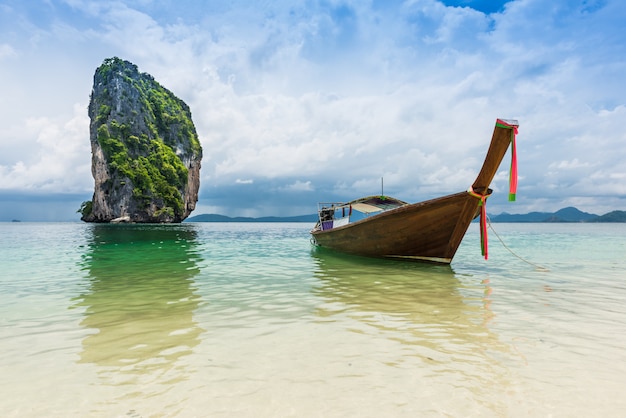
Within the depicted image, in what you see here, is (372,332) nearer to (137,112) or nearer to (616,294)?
Answer: (616,294)

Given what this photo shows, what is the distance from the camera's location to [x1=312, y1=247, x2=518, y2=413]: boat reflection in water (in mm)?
3318

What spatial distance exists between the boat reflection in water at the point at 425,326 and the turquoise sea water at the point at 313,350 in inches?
1.0

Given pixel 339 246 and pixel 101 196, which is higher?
pixel 101 196

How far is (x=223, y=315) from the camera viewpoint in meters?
5.79

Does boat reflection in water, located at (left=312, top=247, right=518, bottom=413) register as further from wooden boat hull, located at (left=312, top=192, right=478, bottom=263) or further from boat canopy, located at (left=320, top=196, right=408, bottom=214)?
boat canopy, located at (left=320, top=196, right=408, bottom=214)

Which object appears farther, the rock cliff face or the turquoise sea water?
the rock cliff face

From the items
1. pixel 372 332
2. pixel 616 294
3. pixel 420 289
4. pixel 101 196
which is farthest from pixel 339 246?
pixel 101 196

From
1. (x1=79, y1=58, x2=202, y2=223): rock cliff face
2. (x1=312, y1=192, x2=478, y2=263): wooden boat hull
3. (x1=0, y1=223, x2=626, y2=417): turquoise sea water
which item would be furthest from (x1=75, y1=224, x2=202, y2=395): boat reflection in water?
(x1=79, y1=58, x2=202, y2=223): rock cliff face

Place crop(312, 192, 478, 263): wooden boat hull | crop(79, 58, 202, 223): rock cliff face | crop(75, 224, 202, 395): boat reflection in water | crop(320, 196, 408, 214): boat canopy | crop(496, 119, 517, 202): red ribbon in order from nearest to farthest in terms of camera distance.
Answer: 1. crop(75, 224, 202, 395): boat reflection in water
2. crop(496, 119, 517, 202): red ribbon
3. crop(312, 192, 478, 263): wooden boat hull
4. crop(320, 196, 408, 214): boat canopy
5. crop(79, 58, 202, 223): rock cliff face

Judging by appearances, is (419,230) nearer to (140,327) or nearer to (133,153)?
(140,327)

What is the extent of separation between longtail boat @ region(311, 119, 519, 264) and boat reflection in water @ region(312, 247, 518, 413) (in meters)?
1.66

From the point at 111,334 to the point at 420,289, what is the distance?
6.26m

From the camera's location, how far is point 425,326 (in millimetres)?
5066

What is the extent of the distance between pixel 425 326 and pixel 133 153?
260 ft
